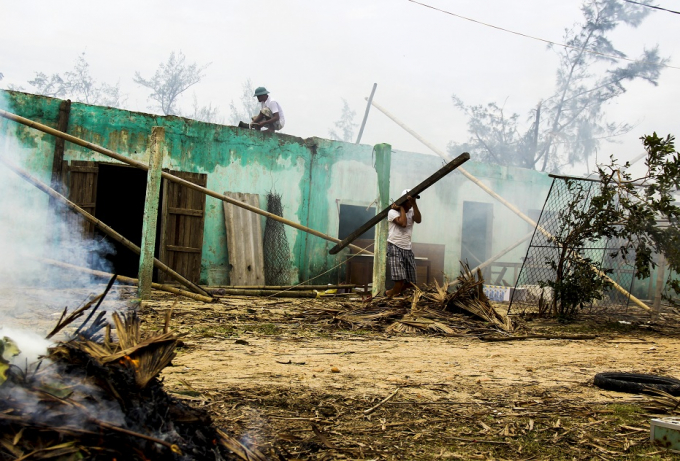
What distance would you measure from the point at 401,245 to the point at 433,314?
2112 millimetres

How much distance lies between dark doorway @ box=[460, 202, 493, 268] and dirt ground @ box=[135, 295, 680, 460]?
1029cm

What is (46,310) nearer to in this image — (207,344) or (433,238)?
Result: (207,344)

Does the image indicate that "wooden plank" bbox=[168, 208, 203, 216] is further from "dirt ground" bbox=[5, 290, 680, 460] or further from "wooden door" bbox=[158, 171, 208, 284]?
"dirt ground" bbox=[5, 290, 680, 460]

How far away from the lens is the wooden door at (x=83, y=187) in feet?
35.2

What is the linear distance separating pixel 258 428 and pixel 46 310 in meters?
4.17

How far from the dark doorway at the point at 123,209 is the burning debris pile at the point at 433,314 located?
7.92m

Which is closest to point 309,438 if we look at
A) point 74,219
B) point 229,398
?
point 229,398

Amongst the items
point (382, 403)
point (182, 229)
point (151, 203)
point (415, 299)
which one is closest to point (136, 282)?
point (151, 203)

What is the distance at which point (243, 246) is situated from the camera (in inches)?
489

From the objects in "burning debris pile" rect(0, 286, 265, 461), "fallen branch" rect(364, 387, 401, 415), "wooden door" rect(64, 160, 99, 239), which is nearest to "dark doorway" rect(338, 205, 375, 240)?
"wooden door" rect(64, 160, 99, 239)

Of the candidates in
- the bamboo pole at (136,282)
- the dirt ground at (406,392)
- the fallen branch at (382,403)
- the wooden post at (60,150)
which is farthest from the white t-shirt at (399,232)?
the wooden post at (60,150)

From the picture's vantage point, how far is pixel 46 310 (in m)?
6.15

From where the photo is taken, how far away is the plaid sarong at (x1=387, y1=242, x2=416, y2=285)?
9656 mm

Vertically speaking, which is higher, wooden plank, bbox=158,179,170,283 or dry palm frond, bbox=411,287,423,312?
wooden plank, bbox=158,179,170,283
